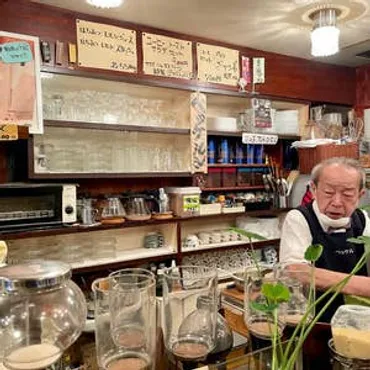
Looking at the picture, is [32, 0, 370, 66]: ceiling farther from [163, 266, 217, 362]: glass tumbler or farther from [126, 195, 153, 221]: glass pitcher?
[163, 266, 217, 362]: glass tumbler

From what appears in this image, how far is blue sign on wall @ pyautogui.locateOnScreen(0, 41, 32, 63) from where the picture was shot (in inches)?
84.0

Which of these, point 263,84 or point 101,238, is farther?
point 263,84

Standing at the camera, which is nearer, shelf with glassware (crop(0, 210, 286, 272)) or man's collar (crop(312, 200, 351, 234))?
man's collar (crop(312, 200, 351, 234))

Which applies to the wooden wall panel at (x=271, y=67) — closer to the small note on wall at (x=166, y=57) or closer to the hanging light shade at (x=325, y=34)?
the small note on wall at (x=166, y=57)

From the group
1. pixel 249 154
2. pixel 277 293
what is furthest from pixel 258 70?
pixel 277 293

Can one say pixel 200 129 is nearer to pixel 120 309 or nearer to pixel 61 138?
pixel 61 138

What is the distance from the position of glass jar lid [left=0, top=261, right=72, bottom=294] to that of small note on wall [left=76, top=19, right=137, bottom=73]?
6.22 ft

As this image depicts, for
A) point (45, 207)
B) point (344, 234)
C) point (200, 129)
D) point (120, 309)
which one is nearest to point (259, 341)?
point (120, 309)

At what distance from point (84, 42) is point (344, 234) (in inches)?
76.1

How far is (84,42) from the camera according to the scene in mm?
2430

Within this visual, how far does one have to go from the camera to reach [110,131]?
2.63 meters

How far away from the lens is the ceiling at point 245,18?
2.33 metres

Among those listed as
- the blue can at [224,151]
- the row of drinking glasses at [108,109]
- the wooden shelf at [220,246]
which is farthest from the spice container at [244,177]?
the row of drinking glasses at [108,109]

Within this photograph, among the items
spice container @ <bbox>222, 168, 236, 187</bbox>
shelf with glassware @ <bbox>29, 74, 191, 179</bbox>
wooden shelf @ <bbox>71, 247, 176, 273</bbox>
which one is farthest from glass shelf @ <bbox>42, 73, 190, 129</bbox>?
wooden shelf @ <bbox>71, 247, 176, 273</bbox>
